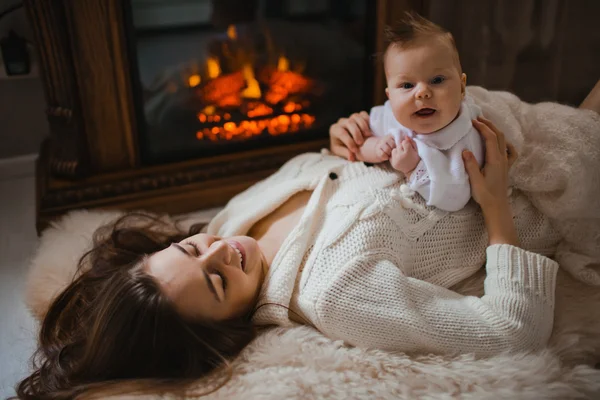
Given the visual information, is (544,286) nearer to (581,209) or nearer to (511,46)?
(581,209)

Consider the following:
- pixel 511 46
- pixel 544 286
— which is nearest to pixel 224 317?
pixel 544 286

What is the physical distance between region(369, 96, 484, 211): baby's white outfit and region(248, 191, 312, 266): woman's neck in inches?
9.4

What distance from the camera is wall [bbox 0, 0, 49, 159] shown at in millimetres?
1977

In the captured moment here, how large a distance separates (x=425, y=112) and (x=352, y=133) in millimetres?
230

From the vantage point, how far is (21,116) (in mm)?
2021

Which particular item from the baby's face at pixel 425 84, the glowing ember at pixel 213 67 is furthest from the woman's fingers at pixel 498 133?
the glowing ember at pixel 213 67

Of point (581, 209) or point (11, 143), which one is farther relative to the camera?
point (11, 143)

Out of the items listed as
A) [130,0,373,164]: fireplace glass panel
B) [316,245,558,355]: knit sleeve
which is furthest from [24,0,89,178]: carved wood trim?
[316,245,558,355]: knit sleeve

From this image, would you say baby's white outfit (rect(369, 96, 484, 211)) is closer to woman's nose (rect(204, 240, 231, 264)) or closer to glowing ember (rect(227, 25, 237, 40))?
woman's nose (rect(204, 240, 231, 264))

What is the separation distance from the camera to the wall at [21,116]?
1977 mm

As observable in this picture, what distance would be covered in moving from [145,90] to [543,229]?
3.77ft

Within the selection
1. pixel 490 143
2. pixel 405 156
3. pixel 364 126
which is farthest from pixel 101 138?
pixel 490 143

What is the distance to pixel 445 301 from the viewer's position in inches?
41.1

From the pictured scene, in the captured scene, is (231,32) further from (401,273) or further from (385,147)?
(401,273)
